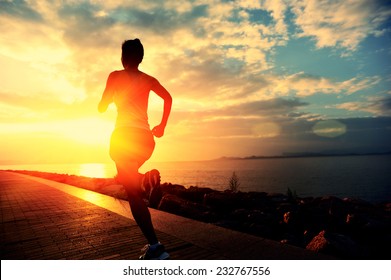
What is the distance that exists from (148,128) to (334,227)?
19.3ft

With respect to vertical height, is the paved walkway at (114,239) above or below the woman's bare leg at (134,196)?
below

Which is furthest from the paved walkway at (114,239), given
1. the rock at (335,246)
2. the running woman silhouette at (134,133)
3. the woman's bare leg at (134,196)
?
the rock at (335,246)

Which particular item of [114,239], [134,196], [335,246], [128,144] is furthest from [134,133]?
[335,246]

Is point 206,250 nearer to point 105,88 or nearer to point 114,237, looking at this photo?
point 114,237

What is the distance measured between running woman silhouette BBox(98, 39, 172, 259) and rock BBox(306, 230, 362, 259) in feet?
6.80

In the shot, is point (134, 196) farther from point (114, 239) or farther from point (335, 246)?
point (335, 246)

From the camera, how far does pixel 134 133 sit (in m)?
2.59

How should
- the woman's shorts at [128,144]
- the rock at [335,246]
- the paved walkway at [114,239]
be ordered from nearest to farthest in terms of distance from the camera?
1. the woman's shorts at [128,144]
2. the paved walkway at [114,239]
3. the rock at [335,246]

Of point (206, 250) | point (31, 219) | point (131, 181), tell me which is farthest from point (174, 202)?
point (131, 181)

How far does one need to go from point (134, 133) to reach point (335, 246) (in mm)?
2825

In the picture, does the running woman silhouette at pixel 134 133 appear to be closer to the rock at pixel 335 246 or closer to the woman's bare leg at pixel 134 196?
the woman's bare leg at pixel 134 196

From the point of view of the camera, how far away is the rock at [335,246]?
352 cm

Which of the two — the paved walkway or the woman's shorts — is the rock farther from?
the woman's shorts
